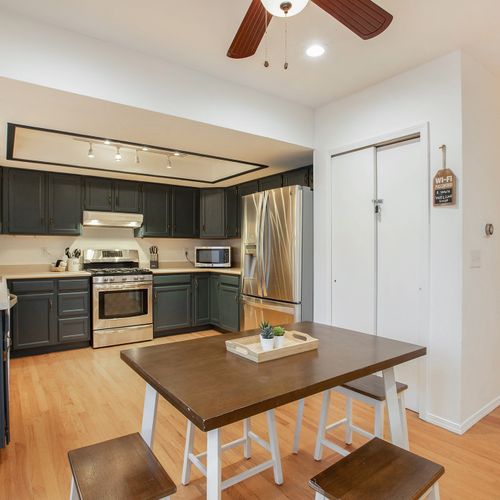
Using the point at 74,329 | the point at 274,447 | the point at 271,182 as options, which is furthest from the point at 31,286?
the point at 274,447

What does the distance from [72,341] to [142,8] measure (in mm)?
3622

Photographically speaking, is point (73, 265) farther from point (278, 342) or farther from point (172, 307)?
point (278, 342)

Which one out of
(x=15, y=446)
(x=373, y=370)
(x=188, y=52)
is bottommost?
(x=15, y=446)

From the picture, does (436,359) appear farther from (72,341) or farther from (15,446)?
(72,341)

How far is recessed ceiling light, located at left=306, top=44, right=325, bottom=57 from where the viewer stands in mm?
2381

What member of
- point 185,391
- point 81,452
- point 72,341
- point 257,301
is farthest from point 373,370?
point 72,341

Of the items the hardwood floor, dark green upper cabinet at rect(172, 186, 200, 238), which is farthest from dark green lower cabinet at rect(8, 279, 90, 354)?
dark green upper cabinet at rect(172, 186, 200, 238)

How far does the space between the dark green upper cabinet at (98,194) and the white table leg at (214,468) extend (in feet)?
13.8

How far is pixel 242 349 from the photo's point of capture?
160 centimetres

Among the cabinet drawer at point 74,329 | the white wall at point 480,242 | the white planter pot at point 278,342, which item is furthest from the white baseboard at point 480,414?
the cabinet drawer at point 74,329

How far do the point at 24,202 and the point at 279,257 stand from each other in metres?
3.13

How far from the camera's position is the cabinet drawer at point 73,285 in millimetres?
4184

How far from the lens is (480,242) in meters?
2.64

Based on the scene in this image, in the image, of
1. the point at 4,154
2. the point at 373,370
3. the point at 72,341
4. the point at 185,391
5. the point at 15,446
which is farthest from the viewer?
the point at 72,341
